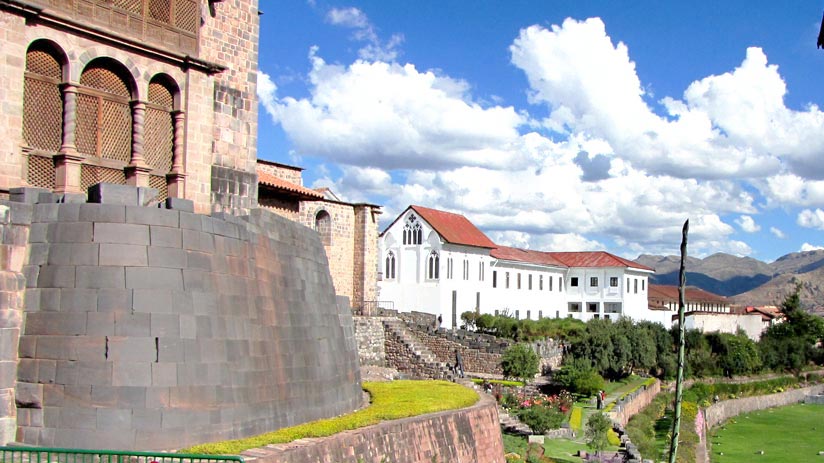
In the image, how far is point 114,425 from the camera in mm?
11602

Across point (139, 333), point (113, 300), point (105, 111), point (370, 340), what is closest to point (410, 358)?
point (370, 340)

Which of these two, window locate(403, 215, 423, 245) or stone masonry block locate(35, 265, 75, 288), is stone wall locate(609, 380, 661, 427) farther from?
stone masonry block locate(35, 265, 75, 288)

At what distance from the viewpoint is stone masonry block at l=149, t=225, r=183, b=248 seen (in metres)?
12.5

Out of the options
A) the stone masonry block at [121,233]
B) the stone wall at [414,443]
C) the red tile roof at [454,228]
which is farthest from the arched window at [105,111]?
the red tile roof at [454,228]

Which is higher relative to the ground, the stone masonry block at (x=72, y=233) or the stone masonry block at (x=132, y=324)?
the stone masonry block at (x=72, y=233)

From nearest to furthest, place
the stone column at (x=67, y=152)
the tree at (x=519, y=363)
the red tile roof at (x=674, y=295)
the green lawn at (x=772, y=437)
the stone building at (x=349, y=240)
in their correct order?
1. the stone column at (x=67, y=152)
2. the green lawn at (x=772, y=437)
3. the tree at (x=519, y=363)
4. the stone building at (x=349, y=240)
5. the red tile roof at (x=674, y=295)

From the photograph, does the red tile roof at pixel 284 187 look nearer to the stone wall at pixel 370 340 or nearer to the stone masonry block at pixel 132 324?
Answer: the stone wall at pixel 370 340

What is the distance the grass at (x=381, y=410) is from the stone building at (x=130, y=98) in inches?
196

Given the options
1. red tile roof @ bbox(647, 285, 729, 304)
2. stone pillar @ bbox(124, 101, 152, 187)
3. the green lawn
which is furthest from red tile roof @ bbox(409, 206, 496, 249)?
stone pillar @ bbox(124, 101, 152, 187)

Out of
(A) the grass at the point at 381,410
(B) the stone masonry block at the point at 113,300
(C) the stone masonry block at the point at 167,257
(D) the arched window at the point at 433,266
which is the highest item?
(D) the arched window at the point at 433,266

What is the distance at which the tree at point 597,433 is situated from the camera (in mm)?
24328

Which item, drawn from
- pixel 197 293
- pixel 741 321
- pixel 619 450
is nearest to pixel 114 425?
pixel 197 293

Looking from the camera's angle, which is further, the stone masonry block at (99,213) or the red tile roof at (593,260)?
the red tile roof at (593,260)

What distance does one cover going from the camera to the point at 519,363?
1451 inches
